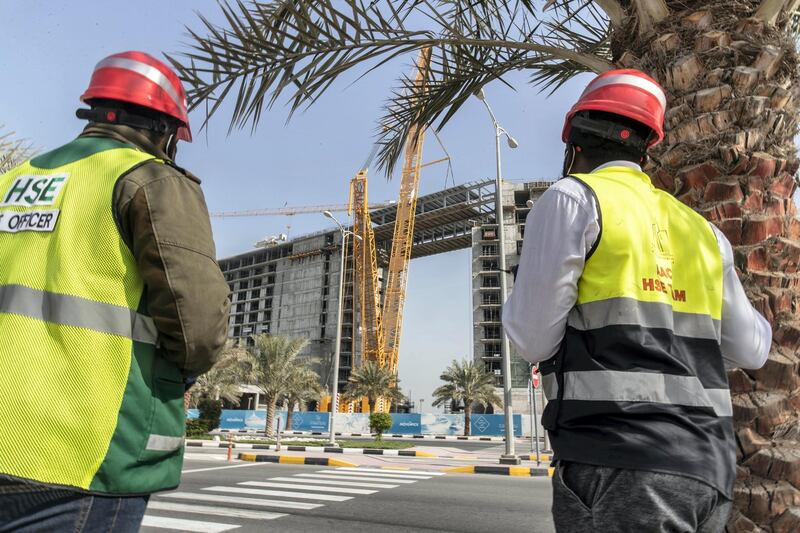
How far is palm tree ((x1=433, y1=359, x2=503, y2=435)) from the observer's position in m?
38.7

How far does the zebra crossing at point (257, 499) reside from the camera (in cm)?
599

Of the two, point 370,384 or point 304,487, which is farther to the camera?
point 370,384

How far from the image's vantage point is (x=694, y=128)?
2094 mm

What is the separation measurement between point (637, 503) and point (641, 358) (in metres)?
0.27

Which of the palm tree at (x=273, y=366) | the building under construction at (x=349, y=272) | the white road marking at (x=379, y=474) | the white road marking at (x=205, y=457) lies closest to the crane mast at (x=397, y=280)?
the building under construction at (x=349, y=272)

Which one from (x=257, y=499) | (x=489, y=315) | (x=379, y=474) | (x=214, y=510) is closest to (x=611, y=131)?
(x=214, y=510)

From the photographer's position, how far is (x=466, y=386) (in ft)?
127

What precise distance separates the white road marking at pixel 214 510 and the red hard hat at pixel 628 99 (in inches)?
236

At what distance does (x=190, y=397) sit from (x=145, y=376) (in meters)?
32.2

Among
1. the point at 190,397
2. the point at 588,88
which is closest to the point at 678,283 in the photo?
the point at 588,88

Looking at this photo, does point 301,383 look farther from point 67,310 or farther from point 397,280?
point 397,280

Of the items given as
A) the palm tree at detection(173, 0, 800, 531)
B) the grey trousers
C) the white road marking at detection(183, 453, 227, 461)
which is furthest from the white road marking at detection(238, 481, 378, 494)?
the grey trousers

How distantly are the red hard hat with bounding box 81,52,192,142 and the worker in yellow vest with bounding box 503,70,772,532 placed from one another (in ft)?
3.32

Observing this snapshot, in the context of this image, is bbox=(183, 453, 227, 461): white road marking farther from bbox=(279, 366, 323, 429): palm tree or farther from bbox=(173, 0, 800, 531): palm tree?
bbox=(279, 366, 323, 429): palm tree
